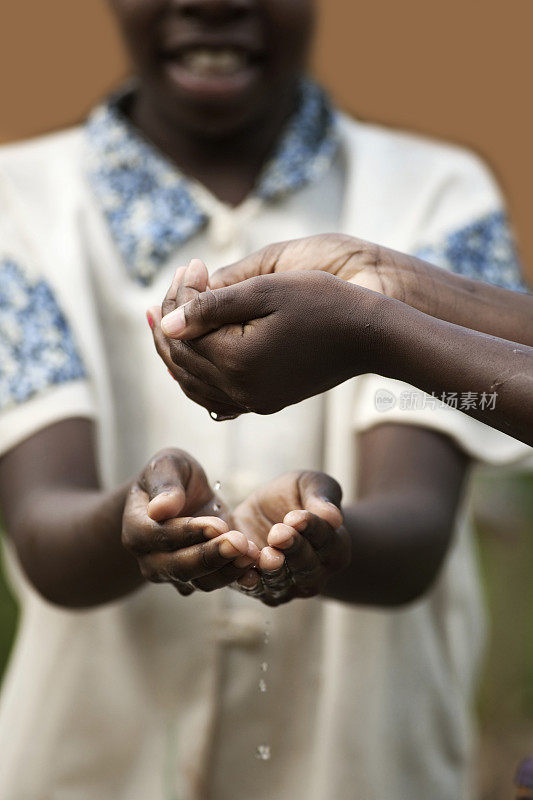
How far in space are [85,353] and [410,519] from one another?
0.54m

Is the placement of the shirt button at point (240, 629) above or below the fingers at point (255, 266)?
below

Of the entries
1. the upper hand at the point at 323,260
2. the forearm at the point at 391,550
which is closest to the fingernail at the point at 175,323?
the upper hand at the point at 323,260

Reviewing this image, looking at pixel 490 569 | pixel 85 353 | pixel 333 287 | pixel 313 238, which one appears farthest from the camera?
pixel 490 569

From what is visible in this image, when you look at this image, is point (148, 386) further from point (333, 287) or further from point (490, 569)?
point (490, 569)

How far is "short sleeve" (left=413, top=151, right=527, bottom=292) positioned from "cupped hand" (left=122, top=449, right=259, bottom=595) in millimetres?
664

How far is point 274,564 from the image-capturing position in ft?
4.09

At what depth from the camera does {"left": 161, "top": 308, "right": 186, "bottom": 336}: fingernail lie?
1194 millimetres

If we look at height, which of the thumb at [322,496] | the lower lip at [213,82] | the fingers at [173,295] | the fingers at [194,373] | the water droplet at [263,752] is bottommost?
the water droplet at [263,752]

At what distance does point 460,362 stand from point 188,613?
823mm

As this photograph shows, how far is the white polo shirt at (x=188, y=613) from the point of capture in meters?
1.81

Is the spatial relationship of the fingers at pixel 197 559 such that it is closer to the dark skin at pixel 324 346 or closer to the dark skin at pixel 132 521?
the dark skin at pixel 132 521

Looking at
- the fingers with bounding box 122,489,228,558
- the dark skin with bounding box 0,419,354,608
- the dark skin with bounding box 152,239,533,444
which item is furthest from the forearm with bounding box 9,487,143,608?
the dark skin with bounding box 152,239,533,444

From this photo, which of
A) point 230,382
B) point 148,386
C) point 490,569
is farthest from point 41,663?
point 490,569

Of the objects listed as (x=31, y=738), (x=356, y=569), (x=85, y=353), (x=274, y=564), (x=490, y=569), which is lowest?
(x=490, y=569)
